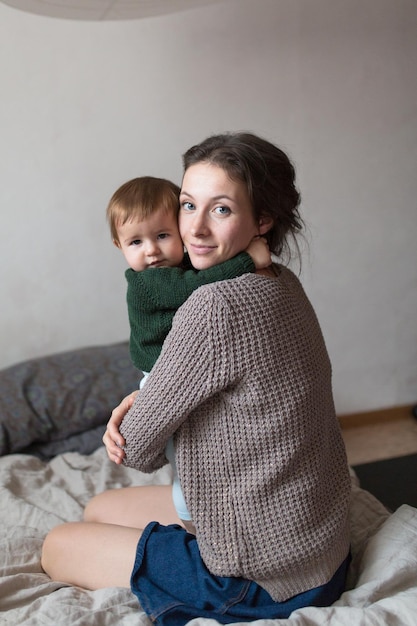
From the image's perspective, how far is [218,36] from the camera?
99.6 inches

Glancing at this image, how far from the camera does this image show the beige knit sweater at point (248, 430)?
1133mm

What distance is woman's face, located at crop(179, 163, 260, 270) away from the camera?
122 cm

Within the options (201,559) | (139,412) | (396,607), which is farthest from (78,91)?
(396,607)

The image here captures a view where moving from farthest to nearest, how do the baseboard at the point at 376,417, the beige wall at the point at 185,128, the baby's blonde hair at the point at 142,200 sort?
1. the baseboard at the point at 376,417
2. the beige wall at the point at 185,128
3. the baby's blonde hair at the point at 142,200

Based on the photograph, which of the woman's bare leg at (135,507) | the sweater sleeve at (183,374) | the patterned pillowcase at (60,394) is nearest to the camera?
the sweater sleeve at (183,374)

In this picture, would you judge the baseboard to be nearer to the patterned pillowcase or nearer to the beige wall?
the beige wall

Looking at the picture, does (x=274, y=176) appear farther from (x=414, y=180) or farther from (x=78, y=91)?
(x=414, y=180)

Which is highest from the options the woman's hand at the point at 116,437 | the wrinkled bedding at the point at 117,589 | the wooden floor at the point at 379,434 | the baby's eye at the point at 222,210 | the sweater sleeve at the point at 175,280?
the baby's eye at the point at 222,210

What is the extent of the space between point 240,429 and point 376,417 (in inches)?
82.5

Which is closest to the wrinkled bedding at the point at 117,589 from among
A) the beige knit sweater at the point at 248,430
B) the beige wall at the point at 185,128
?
the beige knit sweater at the point at 248,430

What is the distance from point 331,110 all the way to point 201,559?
1.99m

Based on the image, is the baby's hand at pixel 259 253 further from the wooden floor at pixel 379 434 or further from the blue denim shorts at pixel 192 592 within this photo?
the wooden floor at pixel 379 434

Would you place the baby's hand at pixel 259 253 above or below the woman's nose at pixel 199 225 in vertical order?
below

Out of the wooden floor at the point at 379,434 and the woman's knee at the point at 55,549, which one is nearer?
the woman's knee at the point at 55,549
